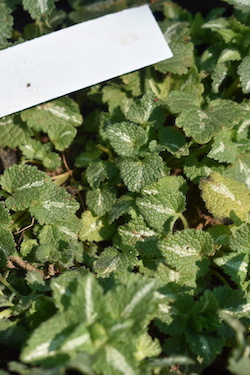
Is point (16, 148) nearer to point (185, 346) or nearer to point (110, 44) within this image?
point (110, 44)

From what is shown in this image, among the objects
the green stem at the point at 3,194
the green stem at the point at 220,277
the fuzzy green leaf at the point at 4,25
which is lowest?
the green stem at the point at 220,277

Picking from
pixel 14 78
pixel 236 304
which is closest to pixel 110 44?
pixel 14 78

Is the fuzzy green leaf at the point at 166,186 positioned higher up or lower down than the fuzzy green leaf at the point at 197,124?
lower down

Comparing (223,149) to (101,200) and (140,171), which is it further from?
(101,200)

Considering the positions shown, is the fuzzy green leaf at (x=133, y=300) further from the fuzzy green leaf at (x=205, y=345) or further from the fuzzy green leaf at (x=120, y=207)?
the fuzzy green leaf at (x=120, y=207)

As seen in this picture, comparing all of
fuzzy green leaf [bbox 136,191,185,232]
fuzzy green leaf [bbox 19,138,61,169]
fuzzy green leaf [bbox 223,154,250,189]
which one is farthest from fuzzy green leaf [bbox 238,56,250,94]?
fuzzy green leaf [bbox 19,138,61,169]

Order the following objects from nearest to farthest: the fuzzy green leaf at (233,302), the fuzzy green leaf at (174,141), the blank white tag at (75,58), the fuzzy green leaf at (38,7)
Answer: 1. the fuzzy green leaf at (233,302)
2. the fuzzy green leaf at (174,141)
3. the blank white tag at (75,58)
4. the fuzzy green leaf at (38,7)

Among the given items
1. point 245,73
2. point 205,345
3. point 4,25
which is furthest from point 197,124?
point 4,25

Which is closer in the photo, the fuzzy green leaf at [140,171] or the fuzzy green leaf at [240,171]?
the fuzzy green leaf at [140,171]

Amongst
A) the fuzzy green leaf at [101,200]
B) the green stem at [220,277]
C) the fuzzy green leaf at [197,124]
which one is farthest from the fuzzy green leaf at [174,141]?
the green stem at [220,277]
